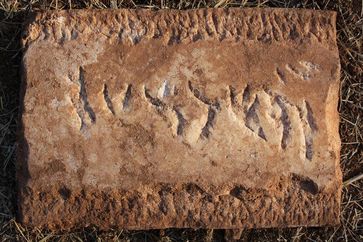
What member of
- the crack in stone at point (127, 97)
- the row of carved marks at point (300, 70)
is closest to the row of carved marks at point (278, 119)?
the row of carved marks at point (300, 70)

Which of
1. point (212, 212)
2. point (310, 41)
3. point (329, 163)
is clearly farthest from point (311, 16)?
point (212, 212)

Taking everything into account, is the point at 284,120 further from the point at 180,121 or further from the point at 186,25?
the point at 186,25

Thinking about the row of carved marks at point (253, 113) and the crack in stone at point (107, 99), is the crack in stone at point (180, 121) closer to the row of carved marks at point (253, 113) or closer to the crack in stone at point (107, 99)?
the row of carved marks at point (253, 113)

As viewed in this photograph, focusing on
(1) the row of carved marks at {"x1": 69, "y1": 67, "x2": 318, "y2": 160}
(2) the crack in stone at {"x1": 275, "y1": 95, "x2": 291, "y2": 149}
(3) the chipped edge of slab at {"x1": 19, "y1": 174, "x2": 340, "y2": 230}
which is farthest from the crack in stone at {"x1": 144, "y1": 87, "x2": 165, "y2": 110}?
(2) the crack in stone at {"x1": 275, "y1": 95, "x2": 291, "y2": 149}

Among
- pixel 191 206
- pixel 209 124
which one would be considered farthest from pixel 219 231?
pixel 209 124

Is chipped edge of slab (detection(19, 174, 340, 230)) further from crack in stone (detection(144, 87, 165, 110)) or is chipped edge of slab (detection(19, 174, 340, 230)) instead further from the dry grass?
crack in stone (detection(144, 87, 165, 110))

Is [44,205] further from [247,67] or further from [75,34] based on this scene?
[247,67]
